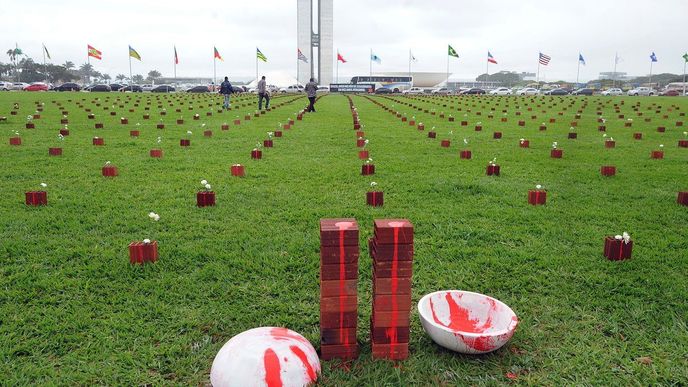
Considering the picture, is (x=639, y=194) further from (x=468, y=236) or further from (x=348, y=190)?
(x=348, y=190)

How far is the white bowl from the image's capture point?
10.5ft

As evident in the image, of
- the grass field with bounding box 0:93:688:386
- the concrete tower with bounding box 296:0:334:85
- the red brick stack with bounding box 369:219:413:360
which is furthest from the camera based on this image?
the concrete tower with bounding box 296:0:334:85

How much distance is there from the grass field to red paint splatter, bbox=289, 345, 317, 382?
0.53ft

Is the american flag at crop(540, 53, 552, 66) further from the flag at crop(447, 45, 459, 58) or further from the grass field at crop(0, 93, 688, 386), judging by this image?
the grass field at crop(0, 93, 688, 386)

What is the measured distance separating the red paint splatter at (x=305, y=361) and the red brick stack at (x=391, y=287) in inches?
18.4

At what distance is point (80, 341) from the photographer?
11.0ft

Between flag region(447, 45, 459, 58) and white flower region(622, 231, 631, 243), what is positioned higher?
flag region(447, 45, 459, 58)

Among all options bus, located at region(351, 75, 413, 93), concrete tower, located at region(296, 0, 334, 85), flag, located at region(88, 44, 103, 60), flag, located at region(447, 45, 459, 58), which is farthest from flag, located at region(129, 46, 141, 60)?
concrete tower, located at region(296, 0, 334, 85)

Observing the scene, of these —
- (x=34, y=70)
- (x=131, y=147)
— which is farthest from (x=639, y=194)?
(x=34, y=70)

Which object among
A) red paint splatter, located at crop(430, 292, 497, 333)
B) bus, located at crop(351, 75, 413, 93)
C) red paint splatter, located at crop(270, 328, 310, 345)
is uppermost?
bus, located at crop(351, 75, 413, 93)

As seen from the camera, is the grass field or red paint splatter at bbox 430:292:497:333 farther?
red paint splatter at bbox 430:292:497:333

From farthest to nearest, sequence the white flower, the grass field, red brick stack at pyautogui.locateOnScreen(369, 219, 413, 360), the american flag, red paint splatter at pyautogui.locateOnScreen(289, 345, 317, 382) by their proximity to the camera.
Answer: the american flag, the white flower, the grass field, red brick stack at pyautogui.locateOnScreen(369, 219, 413, 360), red paint splatter at pyautogui.locateOnScreen(289, 345, 317, 382)

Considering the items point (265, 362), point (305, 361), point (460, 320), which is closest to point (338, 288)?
point (305, 361)

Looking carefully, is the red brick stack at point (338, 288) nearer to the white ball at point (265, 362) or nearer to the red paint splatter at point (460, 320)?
the white ball at point (265, 362)
